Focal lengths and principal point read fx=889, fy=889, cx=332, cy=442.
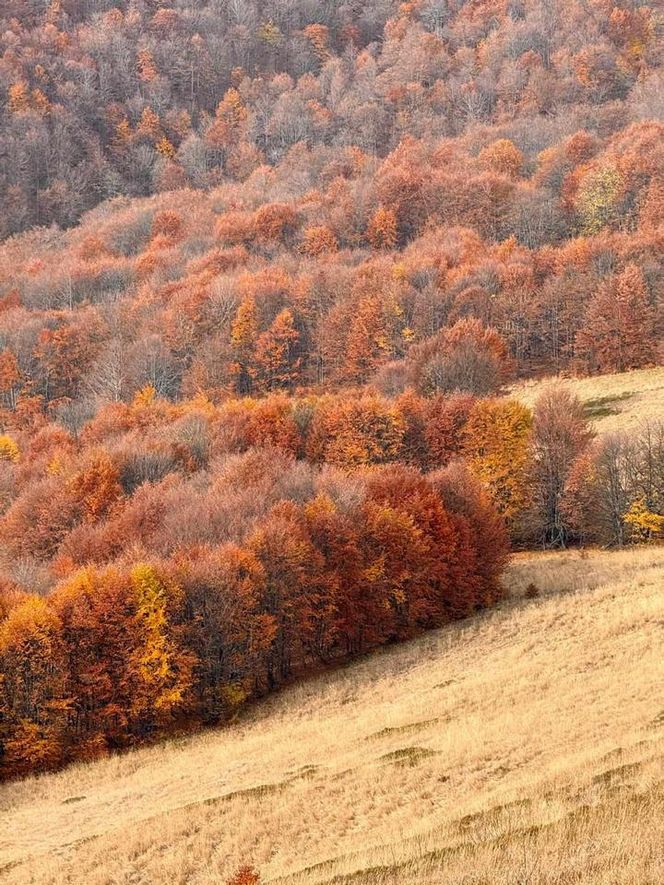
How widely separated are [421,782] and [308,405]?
68.5 m

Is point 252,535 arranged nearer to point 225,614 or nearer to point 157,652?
point 225,614

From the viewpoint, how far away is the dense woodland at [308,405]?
44.8 metres

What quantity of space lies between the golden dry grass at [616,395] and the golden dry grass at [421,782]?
116 feet

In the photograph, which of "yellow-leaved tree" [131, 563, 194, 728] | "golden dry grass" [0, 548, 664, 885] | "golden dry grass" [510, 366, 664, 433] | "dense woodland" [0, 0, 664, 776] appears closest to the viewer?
"golden dry grass" [0, 548, 664, 885]

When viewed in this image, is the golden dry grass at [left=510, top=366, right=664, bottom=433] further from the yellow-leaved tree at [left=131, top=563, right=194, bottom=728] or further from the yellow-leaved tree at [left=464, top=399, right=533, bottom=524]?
the yellow-leaved tree at [left=131, top=563, right=194, bottom=728]

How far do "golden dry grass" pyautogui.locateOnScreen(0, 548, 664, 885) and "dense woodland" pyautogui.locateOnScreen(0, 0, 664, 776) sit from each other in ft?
19.8

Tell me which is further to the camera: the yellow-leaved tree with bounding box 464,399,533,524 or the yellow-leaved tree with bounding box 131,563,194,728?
the yellow-leaved tree with bounding box 464,399,533,524

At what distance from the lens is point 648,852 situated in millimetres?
11336

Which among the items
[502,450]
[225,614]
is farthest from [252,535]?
[502,450]

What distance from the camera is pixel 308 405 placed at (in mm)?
88562

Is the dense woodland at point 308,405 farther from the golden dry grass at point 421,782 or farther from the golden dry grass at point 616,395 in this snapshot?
the golden dry grass at point 421,782

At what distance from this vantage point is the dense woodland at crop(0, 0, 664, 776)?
44844 millimetres

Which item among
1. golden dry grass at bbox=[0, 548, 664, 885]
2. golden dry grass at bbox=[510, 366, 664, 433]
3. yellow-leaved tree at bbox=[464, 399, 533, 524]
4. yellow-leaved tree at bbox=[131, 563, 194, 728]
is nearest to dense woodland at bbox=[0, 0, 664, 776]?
yellow-leaved tree at bbox=[131, 563, 194, 728]

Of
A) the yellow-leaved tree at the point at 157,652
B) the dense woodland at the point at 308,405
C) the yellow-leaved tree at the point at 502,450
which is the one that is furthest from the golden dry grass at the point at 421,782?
the yellow-leaved tree at the point at 502,450
